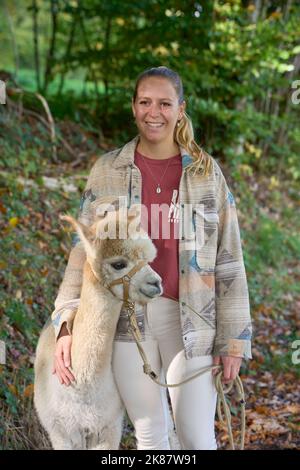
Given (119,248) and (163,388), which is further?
(163,388)

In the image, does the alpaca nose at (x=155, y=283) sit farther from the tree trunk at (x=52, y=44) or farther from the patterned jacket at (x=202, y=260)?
the tree trunk at (x=52, y=44)

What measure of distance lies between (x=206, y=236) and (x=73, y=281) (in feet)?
2.07

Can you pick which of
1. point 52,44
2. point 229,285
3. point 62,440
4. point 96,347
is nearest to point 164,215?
point 229,285

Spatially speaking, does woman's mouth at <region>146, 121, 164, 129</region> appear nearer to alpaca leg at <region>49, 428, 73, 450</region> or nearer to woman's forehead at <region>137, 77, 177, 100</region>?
woman's forehead at <region>137, 77, 177, 100</region>

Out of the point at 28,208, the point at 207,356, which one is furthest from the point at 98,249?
the point at 28,208

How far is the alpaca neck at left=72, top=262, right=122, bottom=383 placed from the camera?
2869mm

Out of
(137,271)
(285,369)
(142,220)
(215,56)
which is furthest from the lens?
(215,56)

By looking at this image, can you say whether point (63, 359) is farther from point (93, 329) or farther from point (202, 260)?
point (202, 260)

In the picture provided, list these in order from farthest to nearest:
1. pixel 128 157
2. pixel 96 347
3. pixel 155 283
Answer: pixel 128 157 → pixel 96 347 → pixel 155 283

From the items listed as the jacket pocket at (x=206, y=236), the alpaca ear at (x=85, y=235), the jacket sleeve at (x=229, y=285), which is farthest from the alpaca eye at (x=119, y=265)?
the jacket sleeve at (x=229, y=285)

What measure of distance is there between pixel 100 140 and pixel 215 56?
1954 millimetres

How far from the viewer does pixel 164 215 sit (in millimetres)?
2916
